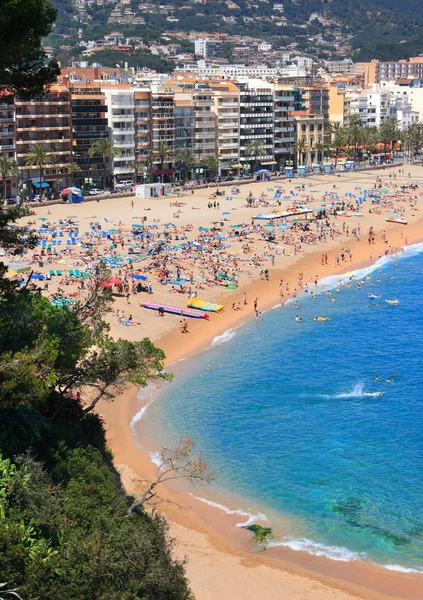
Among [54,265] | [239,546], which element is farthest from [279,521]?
[54,265]

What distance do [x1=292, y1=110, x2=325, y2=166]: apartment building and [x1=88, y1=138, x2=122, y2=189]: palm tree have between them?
35.1m

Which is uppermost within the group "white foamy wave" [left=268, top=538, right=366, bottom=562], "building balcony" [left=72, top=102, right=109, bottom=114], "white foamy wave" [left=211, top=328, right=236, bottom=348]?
"building balcony" [left=72, top=102, right=109, bottom=114]

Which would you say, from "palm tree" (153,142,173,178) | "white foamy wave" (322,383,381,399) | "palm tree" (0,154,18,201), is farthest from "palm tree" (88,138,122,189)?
"white foamy wave" (322,383,381,399)

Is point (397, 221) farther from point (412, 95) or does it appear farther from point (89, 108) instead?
point (412, 95)

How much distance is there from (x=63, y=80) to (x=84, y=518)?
2914 inches

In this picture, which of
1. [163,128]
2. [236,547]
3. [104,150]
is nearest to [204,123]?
[163,128]

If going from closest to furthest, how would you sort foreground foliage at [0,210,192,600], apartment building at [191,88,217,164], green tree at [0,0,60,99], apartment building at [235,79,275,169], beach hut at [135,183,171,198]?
foreground foliage at [0,210,192,600] → green tree at [0,0,60,99] → beach hut at [135,183,171,198] → apartment building at [191,88,217,164] → apartment building at [235,79,275,169]

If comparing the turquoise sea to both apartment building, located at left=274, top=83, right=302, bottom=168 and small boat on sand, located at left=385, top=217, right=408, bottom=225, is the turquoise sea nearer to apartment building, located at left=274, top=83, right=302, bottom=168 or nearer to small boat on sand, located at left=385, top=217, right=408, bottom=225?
small boat on sand, located at left=385, top=217, right=408, bottom=225

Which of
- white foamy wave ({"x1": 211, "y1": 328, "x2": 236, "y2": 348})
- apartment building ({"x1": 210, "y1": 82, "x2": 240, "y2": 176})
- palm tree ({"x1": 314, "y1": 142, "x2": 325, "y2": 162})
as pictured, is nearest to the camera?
white foamy wave ({"x1": 211, "y1": 328, "x2": 236, "y2": 348})

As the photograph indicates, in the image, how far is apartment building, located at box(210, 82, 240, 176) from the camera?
10569 centimetres

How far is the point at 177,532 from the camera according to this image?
81.7 feet

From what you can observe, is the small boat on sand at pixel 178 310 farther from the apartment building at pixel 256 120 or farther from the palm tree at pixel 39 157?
the apartment building at pixel 256 120

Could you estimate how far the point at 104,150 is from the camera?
87.1 metres

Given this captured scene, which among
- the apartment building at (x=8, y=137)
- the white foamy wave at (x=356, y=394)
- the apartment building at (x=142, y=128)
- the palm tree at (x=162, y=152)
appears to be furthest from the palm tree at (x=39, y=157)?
the white foamy wave at (x=356, y=394)
